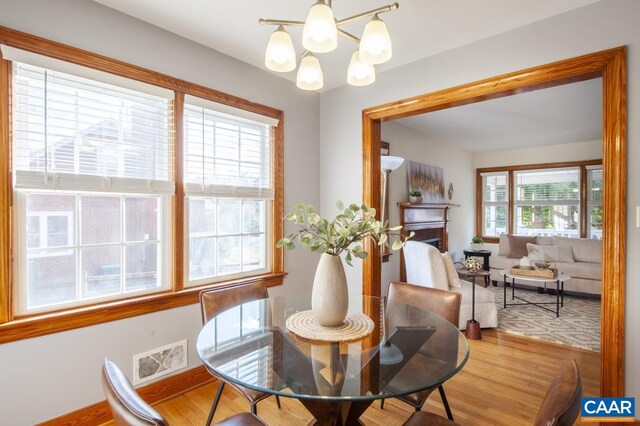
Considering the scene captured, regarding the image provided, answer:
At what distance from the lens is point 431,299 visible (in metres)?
1.99

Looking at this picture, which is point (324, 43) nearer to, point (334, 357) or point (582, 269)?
point (334, 357)

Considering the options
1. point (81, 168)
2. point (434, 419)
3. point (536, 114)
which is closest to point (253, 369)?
point (434, 419)

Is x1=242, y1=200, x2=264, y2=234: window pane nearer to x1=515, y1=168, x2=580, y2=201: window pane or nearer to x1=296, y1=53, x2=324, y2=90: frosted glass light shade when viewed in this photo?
x1=296, y1=53, x2=324, y2=90: frosted glass light shade

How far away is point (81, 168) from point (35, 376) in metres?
1.16

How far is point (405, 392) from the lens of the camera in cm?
104

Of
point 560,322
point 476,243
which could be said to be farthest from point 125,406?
point 476,243

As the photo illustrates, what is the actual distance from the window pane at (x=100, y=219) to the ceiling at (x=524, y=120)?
3.70 metres

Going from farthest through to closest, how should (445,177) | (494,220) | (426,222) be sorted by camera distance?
(494,220), (445,177), (426,222)

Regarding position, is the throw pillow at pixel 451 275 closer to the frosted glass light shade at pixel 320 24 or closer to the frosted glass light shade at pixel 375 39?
the frosted glass light shade at pixel 375 39

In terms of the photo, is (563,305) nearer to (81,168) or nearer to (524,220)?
(524,220)

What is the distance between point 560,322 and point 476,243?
2.71 meters

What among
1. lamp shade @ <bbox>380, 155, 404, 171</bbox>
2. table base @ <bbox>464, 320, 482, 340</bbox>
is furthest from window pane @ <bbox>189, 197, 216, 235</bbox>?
table base @ <bbox>464, 320, 482, 340</bbox>

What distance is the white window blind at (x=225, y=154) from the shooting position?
7.95 ft

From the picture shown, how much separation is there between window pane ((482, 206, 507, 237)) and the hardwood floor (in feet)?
14.0
